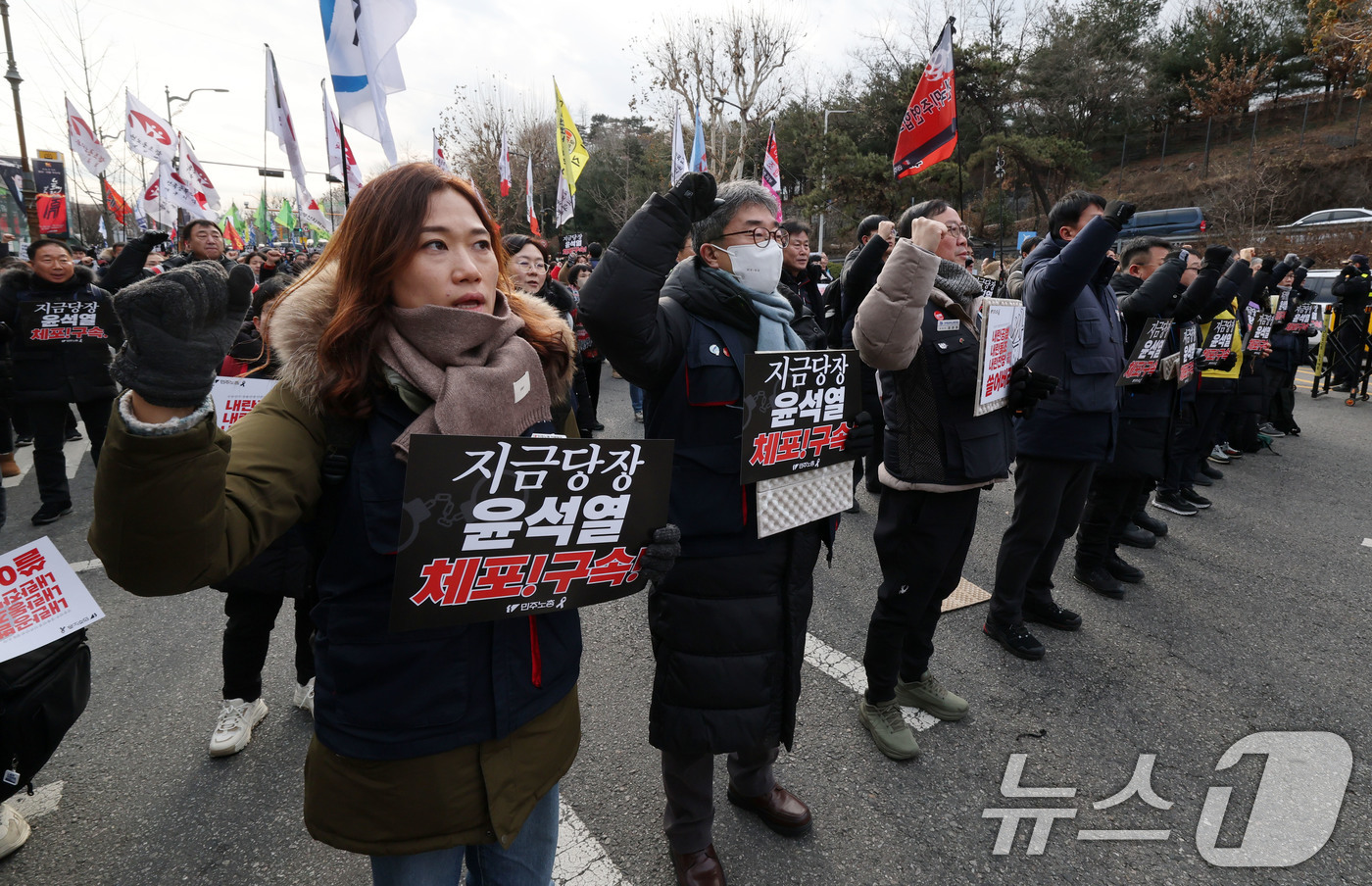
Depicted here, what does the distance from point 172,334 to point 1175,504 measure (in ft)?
22.6

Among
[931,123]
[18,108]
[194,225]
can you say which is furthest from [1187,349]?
[18,108]

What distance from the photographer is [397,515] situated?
1293 mm

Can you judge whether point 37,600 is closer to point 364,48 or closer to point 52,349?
point 364,48

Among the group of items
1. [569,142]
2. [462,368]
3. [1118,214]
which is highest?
[569,142]

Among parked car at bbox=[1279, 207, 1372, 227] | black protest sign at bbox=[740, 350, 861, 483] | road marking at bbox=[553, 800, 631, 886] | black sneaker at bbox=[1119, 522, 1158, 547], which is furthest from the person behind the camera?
parked car at bbox=[1279, 207, 1372, 227]

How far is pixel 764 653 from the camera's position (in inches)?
84.8

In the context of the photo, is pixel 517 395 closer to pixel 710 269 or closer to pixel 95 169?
pixel 710 269

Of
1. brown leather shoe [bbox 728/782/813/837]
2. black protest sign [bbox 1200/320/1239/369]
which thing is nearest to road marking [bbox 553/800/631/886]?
brown leather shoe [bbox 728/782/813/837]

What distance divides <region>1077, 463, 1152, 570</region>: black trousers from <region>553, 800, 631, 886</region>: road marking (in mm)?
3538

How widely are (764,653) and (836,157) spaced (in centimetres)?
2738

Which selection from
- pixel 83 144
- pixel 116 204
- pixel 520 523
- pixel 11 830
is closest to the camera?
pixel 520 523

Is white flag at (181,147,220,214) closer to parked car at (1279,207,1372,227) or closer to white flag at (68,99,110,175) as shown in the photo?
white flag at (68,99,110,175)

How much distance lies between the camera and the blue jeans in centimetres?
141

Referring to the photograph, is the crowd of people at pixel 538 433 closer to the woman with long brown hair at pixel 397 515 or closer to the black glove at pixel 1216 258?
the woman with long brown hair at pixel 397 515
